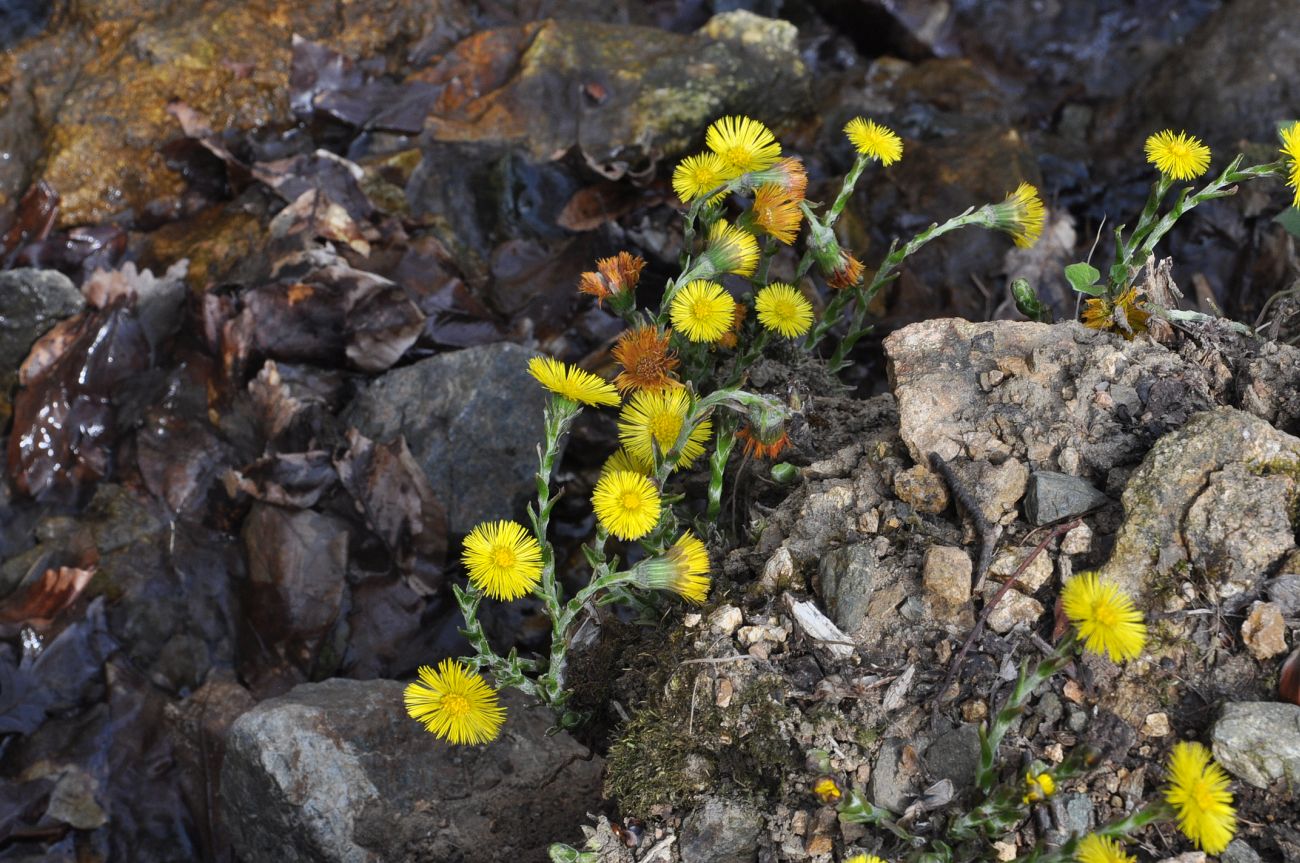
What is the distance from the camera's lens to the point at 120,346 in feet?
12.2

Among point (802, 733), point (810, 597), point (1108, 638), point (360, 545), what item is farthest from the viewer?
point (360, 545)

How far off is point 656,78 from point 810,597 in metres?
2.86

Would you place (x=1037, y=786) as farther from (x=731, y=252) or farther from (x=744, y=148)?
(x=744, y=148)

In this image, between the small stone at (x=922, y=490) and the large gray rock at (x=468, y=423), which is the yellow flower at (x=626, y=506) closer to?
the small stone at (x=922, y=490)

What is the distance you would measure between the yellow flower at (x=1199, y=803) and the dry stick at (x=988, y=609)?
0.41 m

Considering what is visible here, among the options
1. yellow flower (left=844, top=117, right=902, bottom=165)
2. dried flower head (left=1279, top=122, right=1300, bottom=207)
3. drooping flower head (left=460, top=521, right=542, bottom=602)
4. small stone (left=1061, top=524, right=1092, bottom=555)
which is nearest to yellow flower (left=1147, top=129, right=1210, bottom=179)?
dried flower head (left=1279, top=122, right=1300, bottom=207)

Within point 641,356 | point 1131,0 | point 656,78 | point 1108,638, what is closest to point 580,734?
point 641,356

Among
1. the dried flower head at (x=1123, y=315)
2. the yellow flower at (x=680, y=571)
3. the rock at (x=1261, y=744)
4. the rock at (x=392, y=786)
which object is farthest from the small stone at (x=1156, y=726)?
the rock at (x=392, y=786)

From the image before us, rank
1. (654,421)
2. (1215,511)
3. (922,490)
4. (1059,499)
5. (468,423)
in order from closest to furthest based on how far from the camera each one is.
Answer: (1215,511) → (1059,499) → (922,490) → (654,421) → (468,423)

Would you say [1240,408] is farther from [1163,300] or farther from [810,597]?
[810,597]

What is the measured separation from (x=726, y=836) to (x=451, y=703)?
59cm

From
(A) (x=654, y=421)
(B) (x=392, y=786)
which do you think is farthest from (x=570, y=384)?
(B) (x=392, y=786)

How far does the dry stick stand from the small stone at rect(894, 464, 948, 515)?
0.23 meters

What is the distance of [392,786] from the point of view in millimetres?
2416
